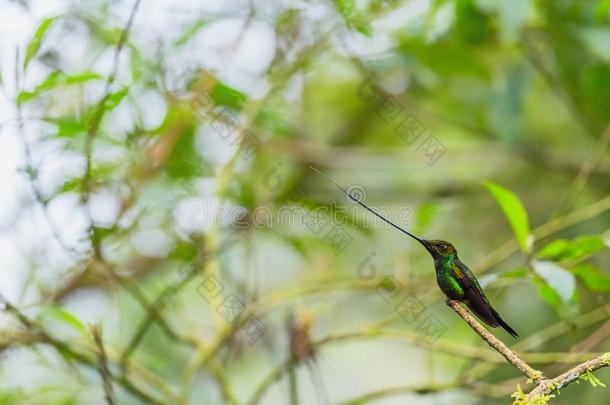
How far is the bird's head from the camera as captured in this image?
2.78 feet

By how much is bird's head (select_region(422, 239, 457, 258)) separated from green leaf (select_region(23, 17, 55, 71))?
2.01 feet

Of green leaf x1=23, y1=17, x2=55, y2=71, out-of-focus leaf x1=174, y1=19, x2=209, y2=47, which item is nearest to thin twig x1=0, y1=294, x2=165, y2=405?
green leaf x1=23, y1=17, x2=55, y2=71

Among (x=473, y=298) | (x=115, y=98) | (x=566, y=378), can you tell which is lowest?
(x=566, y=378)

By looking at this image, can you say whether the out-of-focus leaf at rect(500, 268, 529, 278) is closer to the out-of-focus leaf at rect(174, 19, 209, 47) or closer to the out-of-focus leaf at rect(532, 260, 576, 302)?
the out-of-focus leaf at rect(532, 260, 576, 302)

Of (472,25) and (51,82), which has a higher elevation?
(51,82)

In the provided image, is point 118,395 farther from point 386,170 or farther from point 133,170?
point 386,170

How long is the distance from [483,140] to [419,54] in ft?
2.22

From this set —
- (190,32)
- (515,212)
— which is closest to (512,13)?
(515,212)

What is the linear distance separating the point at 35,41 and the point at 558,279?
783 mm

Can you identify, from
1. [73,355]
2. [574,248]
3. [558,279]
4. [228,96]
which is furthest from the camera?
[228,96]

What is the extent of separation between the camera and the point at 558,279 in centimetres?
112

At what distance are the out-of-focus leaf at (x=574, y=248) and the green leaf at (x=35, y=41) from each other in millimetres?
787

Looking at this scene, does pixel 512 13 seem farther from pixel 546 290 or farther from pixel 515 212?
pixel 546 290

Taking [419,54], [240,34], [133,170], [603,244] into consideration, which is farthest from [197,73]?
[603,244]
